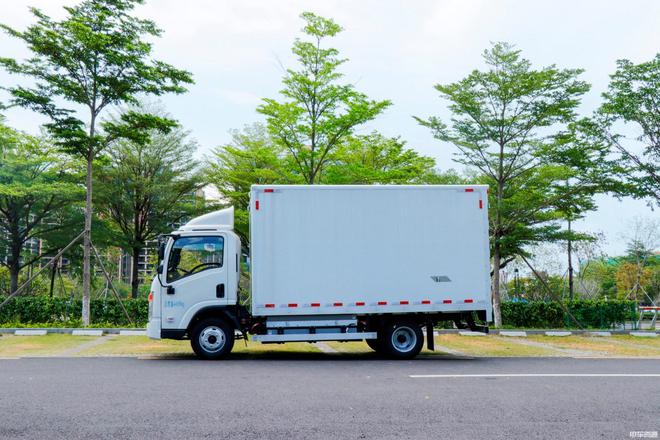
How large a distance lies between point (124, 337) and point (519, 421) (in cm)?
1245

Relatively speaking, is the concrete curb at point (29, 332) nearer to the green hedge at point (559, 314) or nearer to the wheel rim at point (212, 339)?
the wheel rim at point (212, 339)

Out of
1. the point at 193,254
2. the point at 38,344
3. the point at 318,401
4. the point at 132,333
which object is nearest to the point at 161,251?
the point at 193,254

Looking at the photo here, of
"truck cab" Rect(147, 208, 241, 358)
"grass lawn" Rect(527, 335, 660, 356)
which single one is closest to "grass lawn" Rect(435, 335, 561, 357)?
"grass lawn" Rect(527, 335, 660, 356)

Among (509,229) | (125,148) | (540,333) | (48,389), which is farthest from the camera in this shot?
(125,148)

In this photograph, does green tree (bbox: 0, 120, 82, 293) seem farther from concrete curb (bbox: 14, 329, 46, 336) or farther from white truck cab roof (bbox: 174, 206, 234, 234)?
white truck cab roof (bbox: 174, 206, 234, 234)

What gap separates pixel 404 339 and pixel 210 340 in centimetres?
377

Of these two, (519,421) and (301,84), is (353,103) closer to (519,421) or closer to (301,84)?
(301,84)

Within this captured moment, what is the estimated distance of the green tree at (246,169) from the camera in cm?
2466

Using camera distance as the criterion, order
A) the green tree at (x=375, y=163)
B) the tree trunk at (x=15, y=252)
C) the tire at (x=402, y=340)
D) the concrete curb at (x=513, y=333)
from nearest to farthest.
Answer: the tire at (x=402, y=340) < the concrete curb at (x=513, y=333) < the green tree at (x=375, y=163) < the tree trunk at (x=15, y=252)

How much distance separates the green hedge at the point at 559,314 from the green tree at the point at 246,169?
10.3m

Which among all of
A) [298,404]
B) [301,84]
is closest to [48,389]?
[298,404]

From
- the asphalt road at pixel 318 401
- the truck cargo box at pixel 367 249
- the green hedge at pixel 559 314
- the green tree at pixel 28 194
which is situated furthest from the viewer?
the green tree at pixel 28 194

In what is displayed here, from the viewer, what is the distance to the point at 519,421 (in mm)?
5766

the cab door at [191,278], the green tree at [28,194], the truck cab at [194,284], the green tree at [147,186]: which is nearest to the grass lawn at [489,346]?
the truck cab at [194,284]
